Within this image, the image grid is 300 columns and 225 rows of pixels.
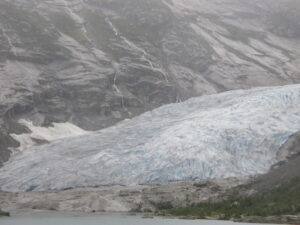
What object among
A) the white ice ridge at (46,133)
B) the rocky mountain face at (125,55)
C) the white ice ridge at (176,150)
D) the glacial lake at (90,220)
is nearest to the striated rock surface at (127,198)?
the white ice ridge at (176,150)

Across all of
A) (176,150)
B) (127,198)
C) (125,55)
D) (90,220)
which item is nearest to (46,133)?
(176,150)

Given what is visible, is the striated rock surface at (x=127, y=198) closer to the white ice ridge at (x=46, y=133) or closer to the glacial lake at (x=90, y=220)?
the glacial lake at (x=90, y=220)

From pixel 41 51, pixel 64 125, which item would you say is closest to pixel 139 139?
pixel 64 125

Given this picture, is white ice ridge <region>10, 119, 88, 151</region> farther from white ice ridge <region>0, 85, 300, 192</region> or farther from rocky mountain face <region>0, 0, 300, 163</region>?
white ice ridge <region>0, 85, 300, 192</region>

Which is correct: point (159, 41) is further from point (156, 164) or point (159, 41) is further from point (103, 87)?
point (156, 164)

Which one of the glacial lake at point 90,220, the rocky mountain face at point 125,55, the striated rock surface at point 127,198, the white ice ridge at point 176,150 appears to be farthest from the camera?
the rocky mountain face at point 125,55
